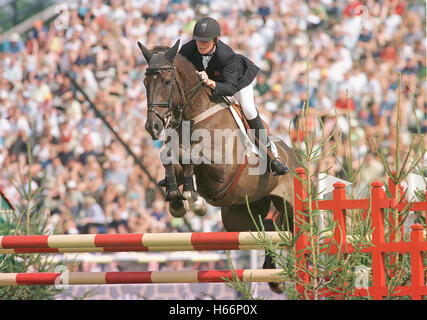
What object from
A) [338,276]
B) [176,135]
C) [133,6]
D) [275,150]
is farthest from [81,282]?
[133,6]

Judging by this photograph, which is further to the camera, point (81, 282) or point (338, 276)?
point (81, 282)

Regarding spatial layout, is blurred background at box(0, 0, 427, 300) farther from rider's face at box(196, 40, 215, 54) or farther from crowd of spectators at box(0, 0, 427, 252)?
rider's face at box(196, 40, 215, 54)

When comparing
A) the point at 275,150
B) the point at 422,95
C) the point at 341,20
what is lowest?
the point at 275,150

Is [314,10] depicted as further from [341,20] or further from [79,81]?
[79,81]

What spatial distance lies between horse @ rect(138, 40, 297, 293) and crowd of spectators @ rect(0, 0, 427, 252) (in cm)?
482

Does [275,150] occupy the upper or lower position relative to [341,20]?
lower

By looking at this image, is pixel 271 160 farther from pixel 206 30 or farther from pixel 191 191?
pixel 206 30

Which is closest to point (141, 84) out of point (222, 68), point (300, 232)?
point (222, 68)

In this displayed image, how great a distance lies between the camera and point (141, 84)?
11.9m

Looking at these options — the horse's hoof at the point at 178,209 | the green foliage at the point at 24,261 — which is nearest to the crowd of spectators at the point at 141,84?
the green foliage at the point at 24,261

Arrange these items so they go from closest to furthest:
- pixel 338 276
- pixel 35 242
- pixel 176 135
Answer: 1. pixel 338 276
2. pixel 35 242
3. pixel 176 135

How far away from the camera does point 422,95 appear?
11.7 metres


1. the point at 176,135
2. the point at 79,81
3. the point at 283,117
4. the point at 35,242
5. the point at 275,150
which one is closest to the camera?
the point at 35,242

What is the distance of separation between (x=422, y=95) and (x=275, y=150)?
642cm
